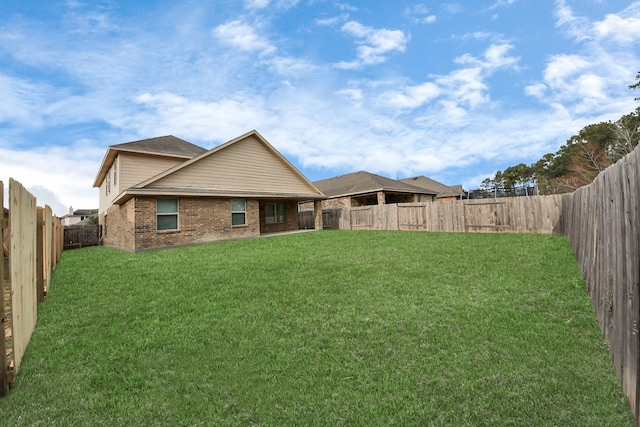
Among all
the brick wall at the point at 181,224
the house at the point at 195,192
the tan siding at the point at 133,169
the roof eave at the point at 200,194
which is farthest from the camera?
the tan siding at the point at 133,169

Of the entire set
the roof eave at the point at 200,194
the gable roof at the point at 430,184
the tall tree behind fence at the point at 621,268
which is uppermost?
the gable roof at the point at 430,184

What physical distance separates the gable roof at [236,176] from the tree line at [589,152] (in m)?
16.2

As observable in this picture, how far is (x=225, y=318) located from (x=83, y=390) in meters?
1.82

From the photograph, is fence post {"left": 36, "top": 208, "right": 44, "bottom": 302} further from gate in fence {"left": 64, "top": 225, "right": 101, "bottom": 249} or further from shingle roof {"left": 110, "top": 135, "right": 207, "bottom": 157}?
gate in fence {"left": 64, "top": 225, "right": 101, "bottom": 249}

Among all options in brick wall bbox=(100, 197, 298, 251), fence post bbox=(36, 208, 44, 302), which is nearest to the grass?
fence post bbox=(36, 208, 44, 302)

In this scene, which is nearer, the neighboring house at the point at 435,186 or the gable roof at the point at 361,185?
the gable roof at the point at 361,185

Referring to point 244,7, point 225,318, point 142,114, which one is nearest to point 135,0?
point 244,7

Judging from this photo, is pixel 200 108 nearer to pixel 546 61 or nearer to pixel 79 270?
pixel 79 270

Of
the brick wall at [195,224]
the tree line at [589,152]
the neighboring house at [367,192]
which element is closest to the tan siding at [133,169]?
the brick wall at [195,224]

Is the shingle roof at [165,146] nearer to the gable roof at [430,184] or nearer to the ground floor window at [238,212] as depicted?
the ground floor window at [238,212]

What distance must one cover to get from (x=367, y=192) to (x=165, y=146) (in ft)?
50.1

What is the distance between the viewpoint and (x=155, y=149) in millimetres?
17641

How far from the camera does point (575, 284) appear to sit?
5.27 metres

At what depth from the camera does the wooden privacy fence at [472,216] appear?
12117mm
